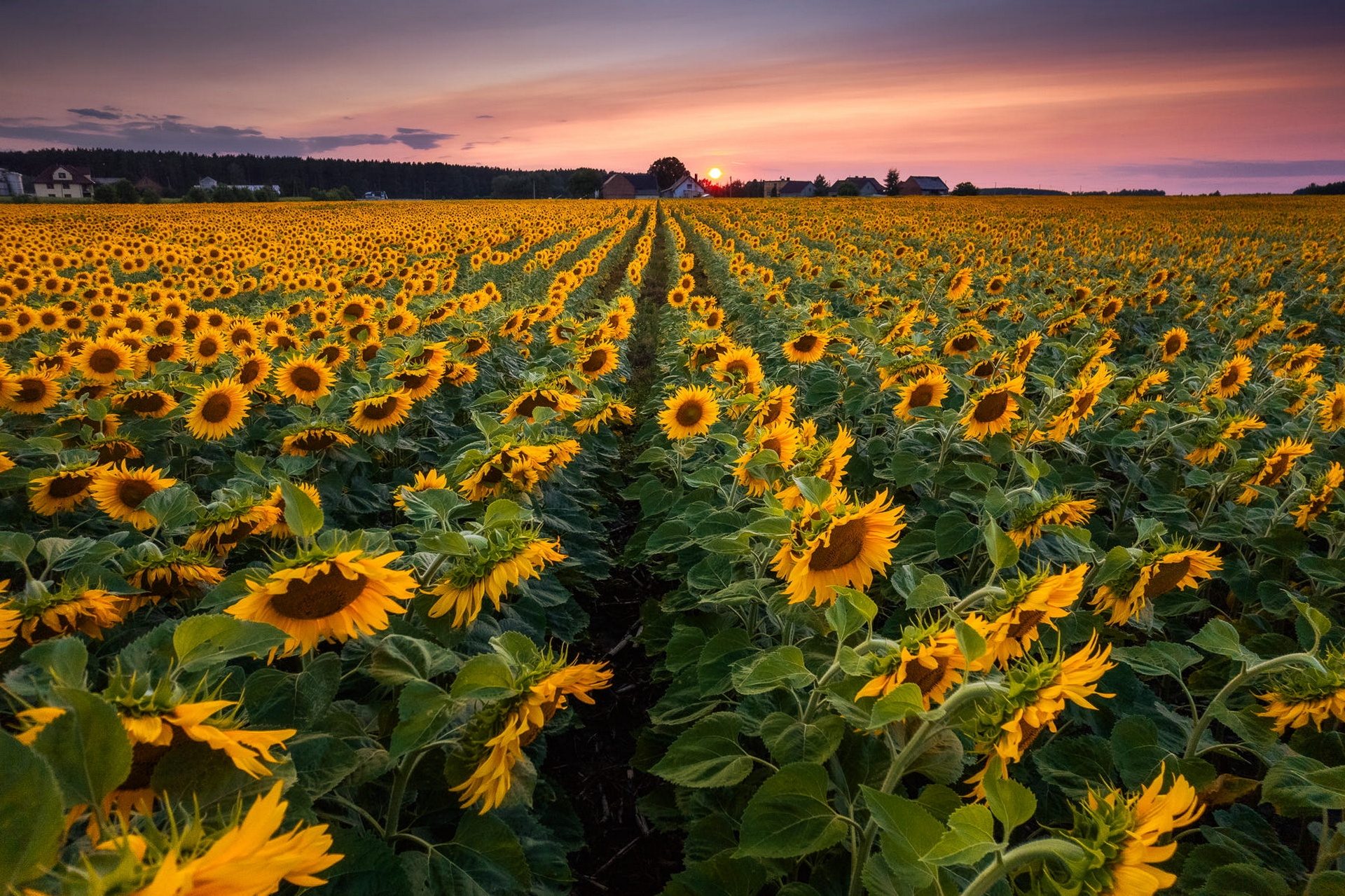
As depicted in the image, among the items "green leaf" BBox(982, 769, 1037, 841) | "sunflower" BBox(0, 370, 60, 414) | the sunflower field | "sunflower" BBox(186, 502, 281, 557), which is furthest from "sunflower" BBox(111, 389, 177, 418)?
"green leaf" BBox(982, 769, 1037, 841)

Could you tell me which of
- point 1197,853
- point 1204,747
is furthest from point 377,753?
point 1204,747

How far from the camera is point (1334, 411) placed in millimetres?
3814

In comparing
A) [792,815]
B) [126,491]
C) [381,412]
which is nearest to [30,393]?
[126,491]

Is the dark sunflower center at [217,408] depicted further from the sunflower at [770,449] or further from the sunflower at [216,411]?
the sunflower at [770,449]

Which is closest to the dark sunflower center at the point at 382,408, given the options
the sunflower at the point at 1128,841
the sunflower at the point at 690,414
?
the sunflower at the point at 690,414

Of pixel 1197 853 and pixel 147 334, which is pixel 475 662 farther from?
pixel 147 334

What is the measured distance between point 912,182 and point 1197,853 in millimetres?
102966

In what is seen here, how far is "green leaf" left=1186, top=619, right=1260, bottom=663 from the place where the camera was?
1.61m

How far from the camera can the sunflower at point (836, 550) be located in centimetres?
190

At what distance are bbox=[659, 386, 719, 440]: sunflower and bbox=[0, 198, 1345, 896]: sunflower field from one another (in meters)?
0.03

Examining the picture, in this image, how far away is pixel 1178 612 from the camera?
9.18 ft

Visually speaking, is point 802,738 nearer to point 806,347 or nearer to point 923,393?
point 923,393

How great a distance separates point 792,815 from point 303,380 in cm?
413

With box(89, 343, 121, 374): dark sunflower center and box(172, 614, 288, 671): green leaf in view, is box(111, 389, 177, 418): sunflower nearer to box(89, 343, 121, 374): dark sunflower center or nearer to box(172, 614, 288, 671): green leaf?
box(89, 343, 121, 374): dark sunflower center
